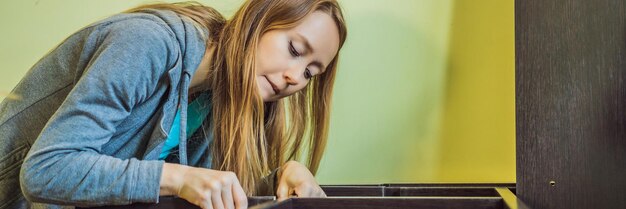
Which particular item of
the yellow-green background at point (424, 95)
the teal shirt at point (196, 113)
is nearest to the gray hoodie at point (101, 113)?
the teal shirt at point (196, 113)

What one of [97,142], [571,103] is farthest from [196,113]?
[571,103]

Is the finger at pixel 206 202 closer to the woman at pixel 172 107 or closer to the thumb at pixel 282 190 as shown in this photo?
the woman at pixel 172 107

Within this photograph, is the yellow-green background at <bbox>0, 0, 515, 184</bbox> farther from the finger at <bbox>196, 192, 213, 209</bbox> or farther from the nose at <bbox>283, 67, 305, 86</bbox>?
the finger at <bbox>196, 192, 213, 209</bbox>

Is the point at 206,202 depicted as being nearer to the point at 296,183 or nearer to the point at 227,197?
the point at 227,197

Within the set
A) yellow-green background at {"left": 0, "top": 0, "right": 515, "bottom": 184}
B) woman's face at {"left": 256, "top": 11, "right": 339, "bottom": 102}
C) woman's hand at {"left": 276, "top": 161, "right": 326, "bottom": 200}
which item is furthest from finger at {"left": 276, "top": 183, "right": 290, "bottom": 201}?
yellow-green background at {"left": 0, "top": 0, "right": 515, "bottom": 184}

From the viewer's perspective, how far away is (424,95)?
1.20 m

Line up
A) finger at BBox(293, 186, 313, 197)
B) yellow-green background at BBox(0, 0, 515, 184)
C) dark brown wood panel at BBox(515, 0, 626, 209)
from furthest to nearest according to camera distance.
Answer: yellow-green background at BBox(0, 0, 515, 184) → finger at BBox(293, 186, 313, 197) → dark brown wood panel at BBox(515, 0, 626, 209)

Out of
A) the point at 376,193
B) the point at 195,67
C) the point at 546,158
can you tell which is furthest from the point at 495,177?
the point at 195,67

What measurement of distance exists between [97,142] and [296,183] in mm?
283

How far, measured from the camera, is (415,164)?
1206mm

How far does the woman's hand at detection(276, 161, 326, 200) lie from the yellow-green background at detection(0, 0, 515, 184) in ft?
0.80

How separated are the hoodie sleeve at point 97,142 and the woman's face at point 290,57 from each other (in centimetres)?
19

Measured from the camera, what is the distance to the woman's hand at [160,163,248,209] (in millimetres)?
715

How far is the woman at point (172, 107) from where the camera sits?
2.43ft
